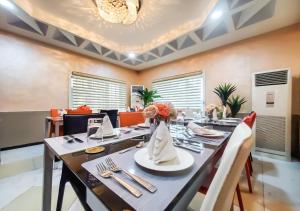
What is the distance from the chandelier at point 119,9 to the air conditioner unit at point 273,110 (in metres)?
2.71

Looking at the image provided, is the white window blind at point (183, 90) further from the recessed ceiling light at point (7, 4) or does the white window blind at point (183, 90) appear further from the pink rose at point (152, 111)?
the recessed ceiling light at point (7, 4)

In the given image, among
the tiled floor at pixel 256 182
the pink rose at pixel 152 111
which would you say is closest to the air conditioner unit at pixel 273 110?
the tiled floor at pixel 256 182

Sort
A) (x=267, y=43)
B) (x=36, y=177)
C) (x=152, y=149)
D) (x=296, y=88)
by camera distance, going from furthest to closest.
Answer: (x=267, y=43) → (x=296, y=88) → (x=36, y=177) → (x=152, y=149)

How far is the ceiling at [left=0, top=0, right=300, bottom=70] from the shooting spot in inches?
94.6

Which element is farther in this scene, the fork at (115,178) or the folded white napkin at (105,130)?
the folded white napkin at (105,130)

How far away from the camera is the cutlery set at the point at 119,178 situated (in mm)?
445

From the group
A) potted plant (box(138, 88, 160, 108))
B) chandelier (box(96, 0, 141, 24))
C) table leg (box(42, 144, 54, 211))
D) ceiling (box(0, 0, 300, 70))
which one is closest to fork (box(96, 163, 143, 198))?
table leg (box(42, 144, 54, 211))

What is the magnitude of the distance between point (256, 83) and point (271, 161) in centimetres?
149

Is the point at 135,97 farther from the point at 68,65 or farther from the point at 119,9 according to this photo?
the point at 119,9

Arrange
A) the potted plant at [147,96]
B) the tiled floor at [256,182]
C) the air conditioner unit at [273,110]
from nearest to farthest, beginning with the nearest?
1. the tiled floor at [256,182]
2. the air conditioner unit at [273,110]
3. the potted plant at [147,96]

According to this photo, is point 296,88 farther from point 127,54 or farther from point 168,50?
point 127,54

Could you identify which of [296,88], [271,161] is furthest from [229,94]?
[271,161]

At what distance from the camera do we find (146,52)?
13.4ft

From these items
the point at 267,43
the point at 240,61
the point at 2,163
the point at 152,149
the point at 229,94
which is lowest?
the point at 2,163
